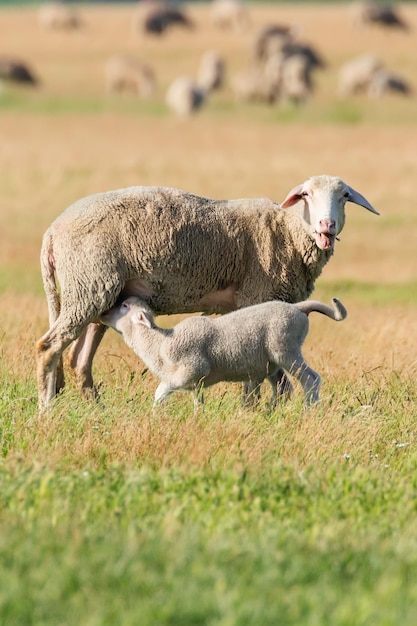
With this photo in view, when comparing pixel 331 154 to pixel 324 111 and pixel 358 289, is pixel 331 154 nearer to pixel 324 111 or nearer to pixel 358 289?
pixel 324 111

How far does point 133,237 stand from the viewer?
753 cm

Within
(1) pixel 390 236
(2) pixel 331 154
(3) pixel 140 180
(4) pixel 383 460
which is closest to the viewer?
(4) pixel 383 460

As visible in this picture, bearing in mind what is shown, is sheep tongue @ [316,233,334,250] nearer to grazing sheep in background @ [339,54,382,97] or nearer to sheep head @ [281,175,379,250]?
sheep head @ [281,175,379,250]

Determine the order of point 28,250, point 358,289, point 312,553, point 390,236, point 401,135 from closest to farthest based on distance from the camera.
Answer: point 312,553
point 358,289
point 28,250
point 390,236
point 401,135

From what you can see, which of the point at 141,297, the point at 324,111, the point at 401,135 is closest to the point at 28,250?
the point at 141,297

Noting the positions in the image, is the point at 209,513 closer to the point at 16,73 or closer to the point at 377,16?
the point at 16,73

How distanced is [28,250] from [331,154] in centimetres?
1211

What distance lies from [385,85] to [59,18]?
24.6m

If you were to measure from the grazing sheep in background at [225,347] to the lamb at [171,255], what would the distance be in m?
0.46

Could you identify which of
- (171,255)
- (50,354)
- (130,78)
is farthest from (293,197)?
(130,78)

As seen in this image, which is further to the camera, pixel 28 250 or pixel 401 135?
pixel 401 135

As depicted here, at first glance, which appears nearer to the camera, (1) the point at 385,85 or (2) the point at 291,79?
(2) the point at 291,79

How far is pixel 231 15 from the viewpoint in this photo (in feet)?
220

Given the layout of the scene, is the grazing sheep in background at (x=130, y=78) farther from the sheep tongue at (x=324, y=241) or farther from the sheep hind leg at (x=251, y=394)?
the sheep hind leg at (x=251, y=394)
